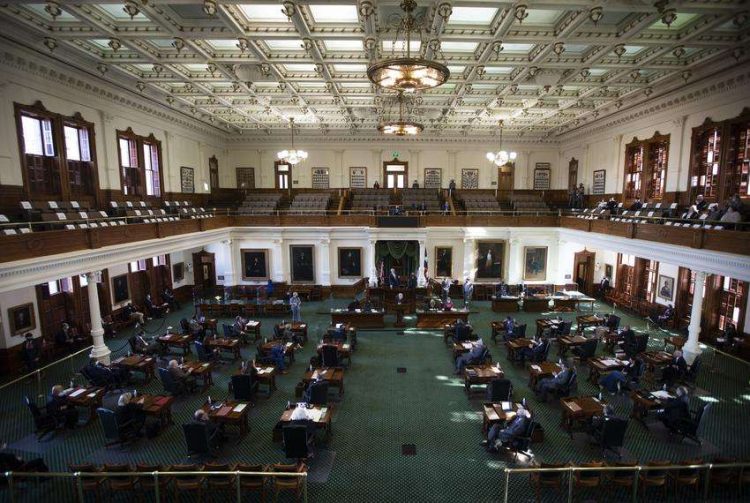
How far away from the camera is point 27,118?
11875 millimetres

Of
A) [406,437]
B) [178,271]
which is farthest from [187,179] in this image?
[406,437]

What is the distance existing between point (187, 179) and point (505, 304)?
1812cm

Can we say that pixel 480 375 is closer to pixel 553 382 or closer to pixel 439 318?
pixel 553 382

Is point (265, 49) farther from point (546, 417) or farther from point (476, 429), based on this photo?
point (546, 417)

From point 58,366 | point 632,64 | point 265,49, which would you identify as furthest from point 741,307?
point 58,366

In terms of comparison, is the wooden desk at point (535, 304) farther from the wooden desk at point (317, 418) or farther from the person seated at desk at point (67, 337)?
the person seated at desk at point (67, 337)

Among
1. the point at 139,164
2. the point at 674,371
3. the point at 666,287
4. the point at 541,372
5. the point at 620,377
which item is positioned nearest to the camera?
the point at 620,377

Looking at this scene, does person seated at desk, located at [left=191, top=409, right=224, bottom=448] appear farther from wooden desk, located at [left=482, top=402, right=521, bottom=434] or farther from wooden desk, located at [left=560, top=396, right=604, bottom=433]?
wooden desk, located at [left=560, top=396, right=604, bottom=433]

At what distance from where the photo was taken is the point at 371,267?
2034 centimetres

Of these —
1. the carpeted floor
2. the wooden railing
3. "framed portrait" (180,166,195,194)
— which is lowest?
the carpeted floor

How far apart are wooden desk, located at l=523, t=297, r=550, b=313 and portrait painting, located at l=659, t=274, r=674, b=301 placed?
4600 mm

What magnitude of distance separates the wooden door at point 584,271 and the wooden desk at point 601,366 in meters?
11.4

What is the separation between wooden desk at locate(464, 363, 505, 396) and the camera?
983 centimetres

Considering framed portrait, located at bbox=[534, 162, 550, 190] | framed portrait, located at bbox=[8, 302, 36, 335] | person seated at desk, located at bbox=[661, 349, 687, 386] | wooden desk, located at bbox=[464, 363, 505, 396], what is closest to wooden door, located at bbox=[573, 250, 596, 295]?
framed portrait, located at bbox=[534, 162, 550, 190]
